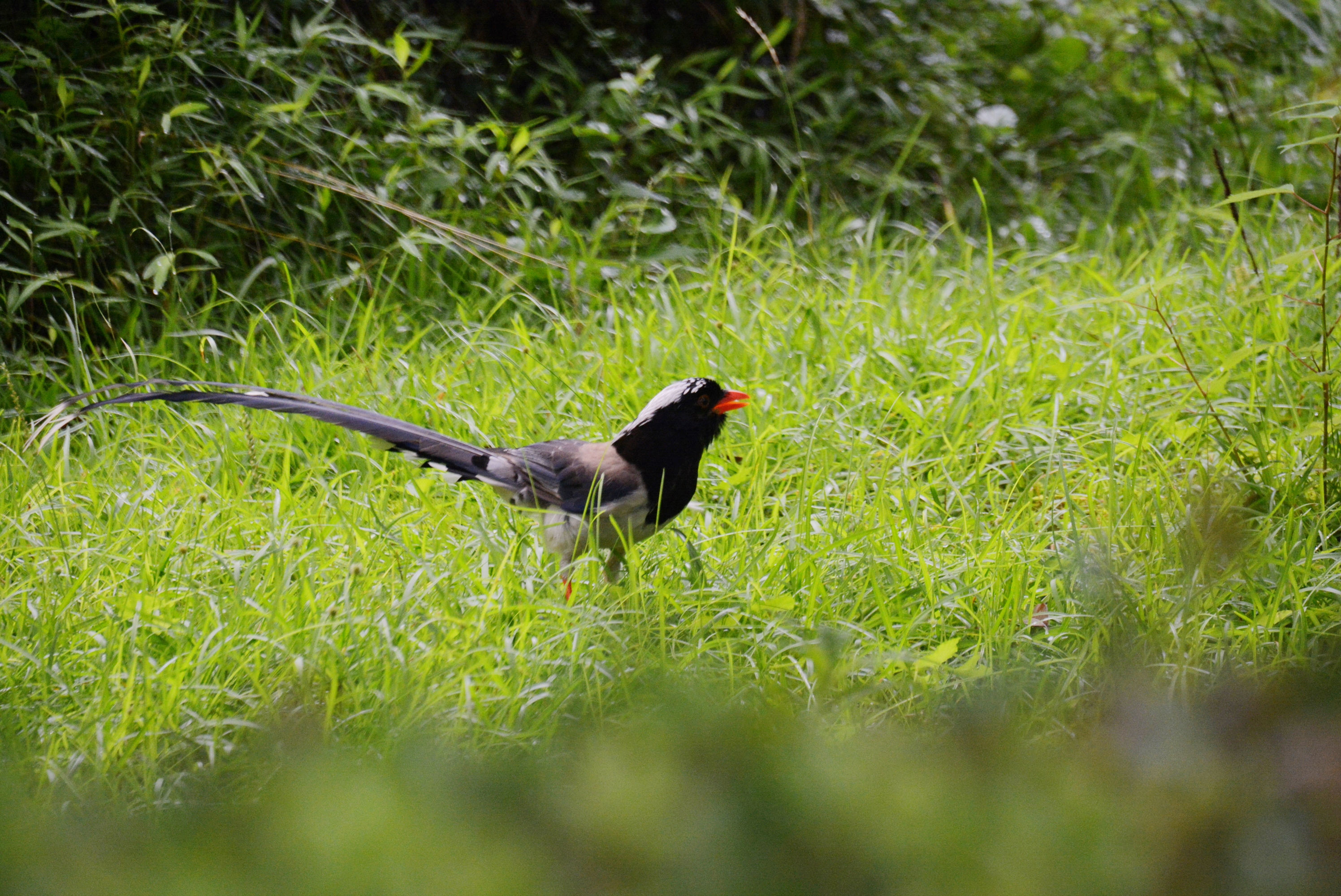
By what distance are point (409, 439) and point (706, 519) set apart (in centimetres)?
90

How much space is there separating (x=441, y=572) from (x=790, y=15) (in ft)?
12.6

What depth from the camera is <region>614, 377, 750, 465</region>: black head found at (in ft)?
9.16

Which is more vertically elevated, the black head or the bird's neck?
the black head

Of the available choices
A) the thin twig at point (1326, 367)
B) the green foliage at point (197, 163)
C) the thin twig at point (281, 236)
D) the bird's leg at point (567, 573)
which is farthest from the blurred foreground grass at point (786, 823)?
the thin twig at point (281, 236)

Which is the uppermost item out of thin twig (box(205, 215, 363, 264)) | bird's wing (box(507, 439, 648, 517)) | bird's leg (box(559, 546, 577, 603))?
bird's wing (box(507, 439, 648, 517))

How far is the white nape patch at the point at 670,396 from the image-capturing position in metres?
2.80

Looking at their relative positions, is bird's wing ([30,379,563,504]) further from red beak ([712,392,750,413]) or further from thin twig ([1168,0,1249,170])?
thin twig ([1168,0,1249,170])

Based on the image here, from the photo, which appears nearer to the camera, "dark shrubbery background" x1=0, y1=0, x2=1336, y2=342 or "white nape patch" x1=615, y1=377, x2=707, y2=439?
"white nape patch" x1=615, y1=377, x2=707, y2=439

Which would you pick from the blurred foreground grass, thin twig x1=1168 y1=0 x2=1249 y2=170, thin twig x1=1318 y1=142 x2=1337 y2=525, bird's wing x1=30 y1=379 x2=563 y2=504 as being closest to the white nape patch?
bird's wing x1=30 y1=379 x2=563 y2=504

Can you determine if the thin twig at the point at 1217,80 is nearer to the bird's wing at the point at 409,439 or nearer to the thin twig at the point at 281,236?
the bird's wing at the point at 409,439

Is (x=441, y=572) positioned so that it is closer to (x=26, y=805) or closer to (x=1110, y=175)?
(x=26, y=805)

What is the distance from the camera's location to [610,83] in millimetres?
4660

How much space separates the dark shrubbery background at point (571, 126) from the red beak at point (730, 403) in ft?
5.32

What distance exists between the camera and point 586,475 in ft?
9.09
